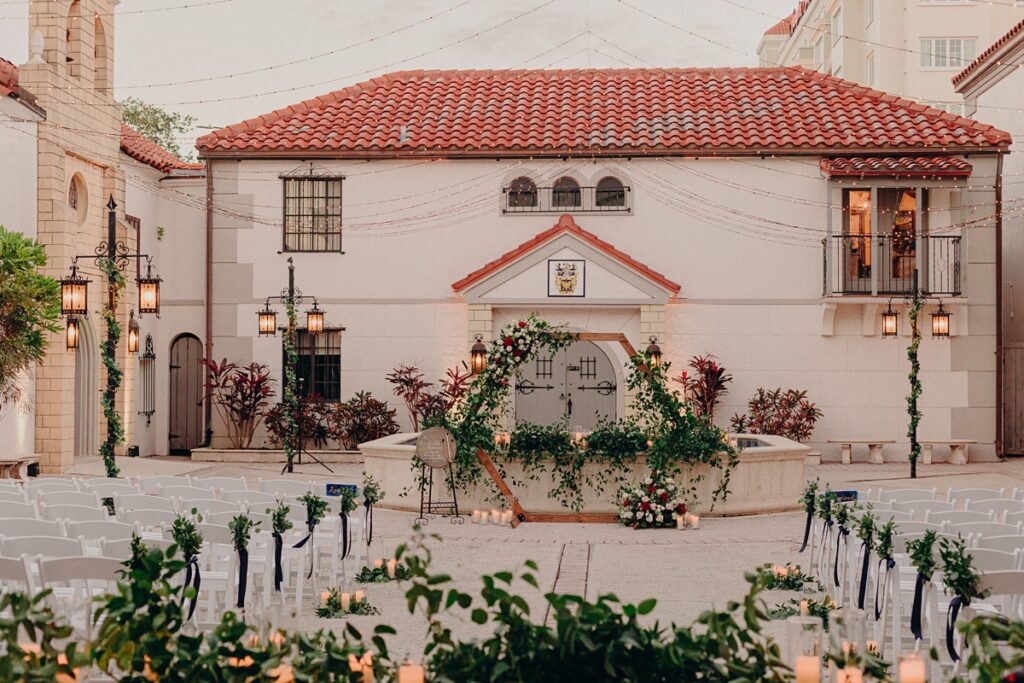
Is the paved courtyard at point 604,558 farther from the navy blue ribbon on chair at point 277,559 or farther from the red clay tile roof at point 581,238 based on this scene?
the red clay tile roof at point 581,238

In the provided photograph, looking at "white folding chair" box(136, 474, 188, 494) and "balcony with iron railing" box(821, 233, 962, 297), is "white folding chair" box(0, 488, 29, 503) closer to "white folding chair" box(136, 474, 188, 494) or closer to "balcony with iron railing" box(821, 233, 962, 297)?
"white folding chair" box(136, 474, 188, 494)

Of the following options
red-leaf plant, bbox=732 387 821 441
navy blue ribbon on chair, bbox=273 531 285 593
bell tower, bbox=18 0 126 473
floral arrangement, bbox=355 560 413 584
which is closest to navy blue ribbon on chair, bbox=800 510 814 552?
floral arrangement, bbox=355 560 413 584

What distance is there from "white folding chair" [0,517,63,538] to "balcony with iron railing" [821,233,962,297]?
16638 mm

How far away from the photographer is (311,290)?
23.1m

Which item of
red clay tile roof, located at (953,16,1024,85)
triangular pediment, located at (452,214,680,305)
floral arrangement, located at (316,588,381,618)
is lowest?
floral arrangement, located at (316,588,381,618)

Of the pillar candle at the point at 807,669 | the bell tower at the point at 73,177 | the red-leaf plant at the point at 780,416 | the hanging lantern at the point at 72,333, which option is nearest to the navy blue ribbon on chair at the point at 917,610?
the pillar candle at the point at 807,669

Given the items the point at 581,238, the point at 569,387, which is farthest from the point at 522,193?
the point at 569,387

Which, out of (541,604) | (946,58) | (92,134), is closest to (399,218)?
(92,134)

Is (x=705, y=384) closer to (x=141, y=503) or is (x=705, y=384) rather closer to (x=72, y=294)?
(x=72, y=294)

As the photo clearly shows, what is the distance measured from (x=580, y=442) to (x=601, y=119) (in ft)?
36.4

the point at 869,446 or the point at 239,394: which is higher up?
the point at 239,394

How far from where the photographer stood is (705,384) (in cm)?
2198

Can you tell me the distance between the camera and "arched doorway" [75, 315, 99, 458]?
21484 millimetres

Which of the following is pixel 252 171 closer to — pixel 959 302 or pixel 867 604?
pixel 959 302
